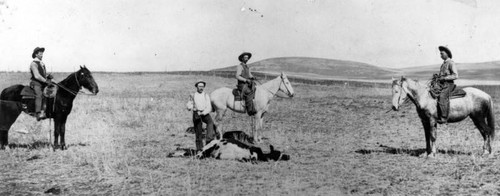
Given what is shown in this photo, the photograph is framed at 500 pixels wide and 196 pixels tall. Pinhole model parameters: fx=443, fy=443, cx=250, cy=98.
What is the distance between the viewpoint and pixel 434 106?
36.6 ft

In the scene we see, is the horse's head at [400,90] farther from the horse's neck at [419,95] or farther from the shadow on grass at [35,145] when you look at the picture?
the shadow on grass at [35,145]

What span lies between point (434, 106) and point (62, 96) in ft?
32.1

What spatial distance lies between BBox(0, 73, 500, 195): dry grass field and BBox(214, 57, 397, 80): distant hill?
58.6m

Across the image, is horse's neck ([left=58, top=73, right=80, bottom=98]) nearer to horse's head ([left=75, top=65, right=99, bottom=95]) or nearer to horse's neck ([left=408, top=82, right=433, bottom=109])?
horse's head ([left=75, top=65, right=99, bottom=95])

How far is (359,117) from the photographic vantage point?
2081cm

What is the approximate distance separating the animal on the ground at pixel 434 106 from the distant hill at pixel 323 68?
64.3 metres

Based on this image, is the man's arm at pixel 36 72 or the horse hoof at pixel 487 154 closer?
the horse hoof at pixel 487 154

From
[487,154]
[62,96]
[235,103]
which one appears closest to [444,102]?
[487,154]

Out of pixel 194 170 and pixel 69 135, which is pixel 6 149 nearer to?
pixel 69 135

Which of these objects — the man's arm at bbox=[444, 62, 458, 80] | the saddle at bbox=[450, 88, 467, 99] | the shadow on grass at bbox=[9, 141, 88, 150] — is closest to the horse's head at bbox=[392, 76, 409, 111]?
the man's arm at bbox=[444, 62, 458, 80]

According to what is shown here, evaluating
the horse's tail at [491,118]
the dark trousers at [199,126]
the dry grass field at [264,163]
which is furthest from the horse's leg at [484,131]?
the dark trousers at [199,126]

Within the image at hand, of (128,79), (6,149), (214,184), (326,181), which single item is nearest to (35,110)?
(6,149)

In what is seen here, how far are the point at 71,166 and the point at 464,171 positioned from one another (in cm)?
835

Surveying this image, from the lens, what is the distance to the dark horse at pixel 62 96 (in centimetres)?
1196
